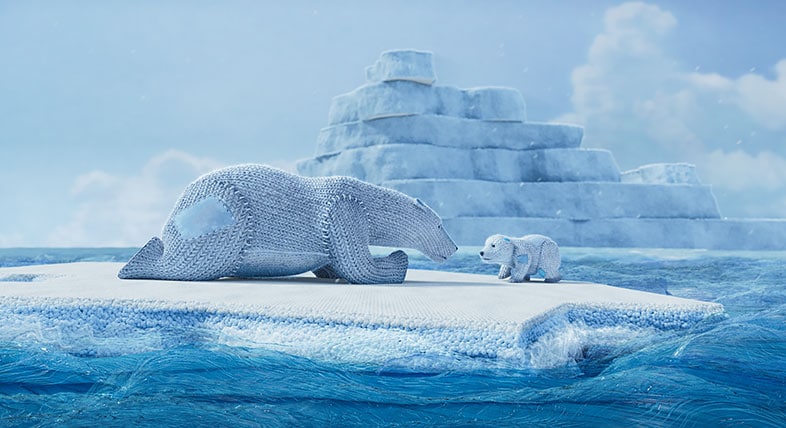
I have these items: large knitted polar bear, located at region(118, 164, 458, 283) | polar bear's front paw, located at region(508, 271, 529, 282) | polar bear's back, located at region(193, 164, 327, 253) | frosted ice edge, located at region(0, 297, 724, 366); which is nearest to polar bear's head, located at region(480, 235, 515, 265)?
polar bear's front paw, located at region(508, 271, 529, 282)

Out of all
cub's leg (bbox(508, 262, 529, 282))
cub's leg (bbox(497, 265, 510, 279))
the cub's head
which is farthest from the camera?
cub's leg (bbox(497, 265, 510, 279))

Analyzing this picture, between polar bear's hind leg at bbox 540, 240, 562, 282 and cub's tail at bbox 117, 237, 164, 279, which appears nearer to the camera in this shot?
cub's tail at bbox 117, 237, 164, 279

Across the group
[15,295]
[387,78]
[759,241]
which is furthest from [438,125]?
[15,295]

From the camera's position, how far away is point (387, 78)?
1988 cm

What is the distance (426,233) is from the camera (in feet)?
14.1

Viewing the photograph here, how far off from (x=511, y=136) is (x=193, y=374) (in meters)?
19.2

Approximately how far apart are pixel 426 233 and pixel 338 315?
173cm

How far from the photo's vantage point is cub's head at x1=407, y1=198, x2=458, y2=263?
14.0 feet

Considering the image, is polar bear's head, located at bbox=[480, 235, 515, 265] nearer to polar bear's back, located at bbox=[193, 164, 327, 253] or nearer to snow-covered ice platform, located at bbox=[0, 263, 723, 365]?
snow-covered ice platform, located at bbox=[0, 263, 723, 365]

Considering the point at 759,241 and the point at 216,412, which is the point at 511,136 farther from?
the point at 216,412

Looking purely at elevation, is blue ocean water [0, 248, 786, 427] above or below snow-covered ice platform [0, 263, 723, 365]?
below

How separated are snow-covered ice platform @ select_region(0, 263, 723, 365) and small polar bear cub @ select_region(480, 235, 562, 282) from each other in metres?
0.78

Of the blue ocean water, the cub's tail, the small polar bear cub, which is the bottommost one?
the blue ocean water

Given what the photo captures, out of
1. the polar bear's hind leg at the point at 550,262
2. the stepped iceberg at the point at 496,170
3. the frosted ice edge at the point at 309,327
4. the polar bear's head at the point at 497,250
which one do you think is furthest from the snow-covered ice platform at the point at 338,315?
the stepped iceberg at the point at 496,170
